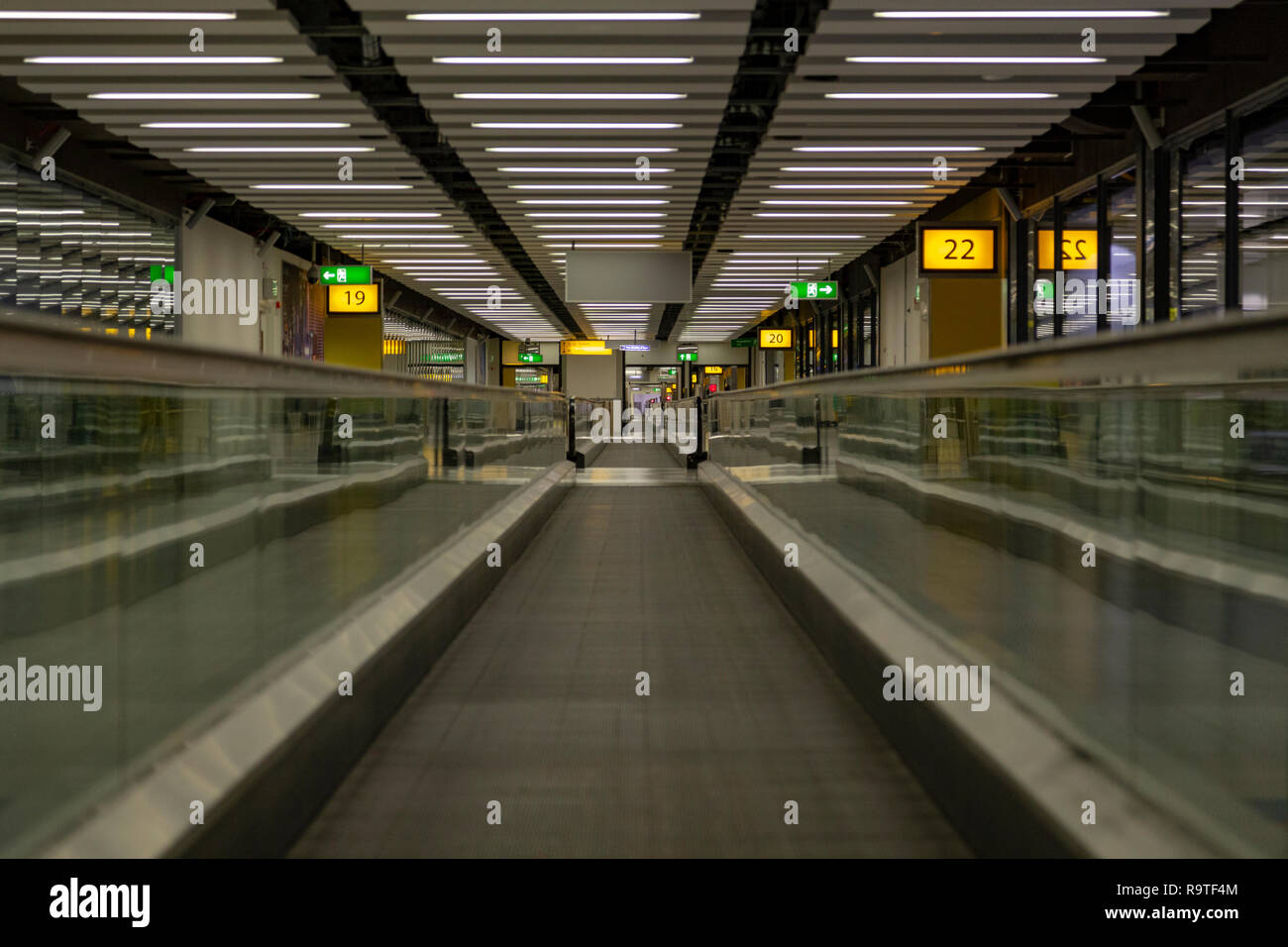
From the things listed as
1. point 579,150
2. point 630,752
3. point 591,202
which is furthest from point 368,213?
point 630,752

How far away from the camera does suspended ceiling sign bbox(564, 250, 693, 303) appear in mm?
21109

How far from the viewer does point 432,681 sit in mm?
4570

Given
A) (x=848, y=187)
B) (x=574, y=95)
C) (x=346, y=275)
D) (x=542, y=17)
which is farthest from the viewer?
(x=346, y=275)

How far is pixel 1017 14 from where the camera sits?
9.20 m

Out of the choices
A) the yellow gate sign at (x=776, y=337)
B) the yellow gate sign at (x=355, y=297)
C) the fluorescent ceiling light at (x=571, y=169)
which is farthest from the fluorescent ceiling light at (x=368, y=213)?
the yellow gate sign at (x=776, y=337)

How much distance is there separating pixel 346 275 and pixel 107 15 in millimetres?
12994

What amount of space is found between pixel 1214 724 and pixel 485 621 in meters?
4.03

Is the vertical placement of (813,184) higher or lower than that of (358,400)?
higher

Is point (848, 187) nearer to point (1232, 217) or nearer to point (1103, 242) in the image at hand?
point (1103, 242)

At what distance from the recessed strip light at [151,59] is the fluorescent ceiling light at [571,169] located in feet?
14.8

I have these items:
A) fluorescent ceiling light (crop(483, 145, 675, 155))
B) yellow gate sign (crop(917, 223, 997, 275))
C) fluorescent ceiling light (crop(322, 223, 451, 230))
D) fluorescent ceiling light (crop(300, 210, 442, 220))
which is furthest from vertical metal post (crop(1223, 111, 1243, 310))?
fluorescent ceiling light (crop(322, 223, 451, 230))

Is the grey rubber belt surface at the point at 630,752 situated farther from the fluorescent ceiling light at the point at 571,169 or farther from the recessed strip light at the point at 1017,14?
the fluorescent ceiling light at the point at 571,169
